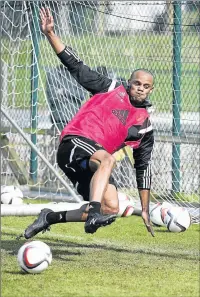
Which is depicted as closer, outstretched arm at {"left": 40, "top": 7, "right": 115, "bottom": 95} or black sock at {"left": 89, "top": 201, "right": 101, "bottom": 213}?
black sock at {"left": 89, "top": 201, "right": 101, "bottom": 213}

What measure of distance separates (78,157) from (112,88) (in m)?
0.70

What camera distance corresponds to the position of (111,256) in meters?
7.89

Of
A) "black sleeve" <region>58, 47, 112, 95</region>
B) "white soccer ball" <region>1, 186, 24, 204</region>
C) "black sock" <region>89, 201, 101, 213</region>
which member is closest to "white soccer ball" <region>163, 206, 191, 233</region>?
"black sleeve" <region>58, 47, 112, 95</region>

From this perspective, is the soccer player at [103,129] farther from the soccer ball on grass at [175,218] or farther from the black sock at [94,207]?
the soccer ball on grass at [175,218]

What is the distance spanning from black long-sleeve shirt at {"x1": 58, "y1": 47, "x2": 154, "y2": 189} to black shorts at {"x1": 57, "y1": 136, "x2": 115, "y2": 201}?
42 cm

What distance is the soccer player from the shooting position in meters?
7.47

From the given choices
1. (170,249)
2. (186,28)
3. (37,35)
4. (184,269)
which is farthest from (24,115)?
(184,269)

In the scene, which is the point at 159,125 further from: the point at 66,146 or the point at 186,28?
the point at 66,146

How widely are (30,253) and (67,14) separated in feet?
16.9

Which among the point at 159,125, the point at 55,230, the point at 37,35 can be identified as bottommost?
the point at 55,230

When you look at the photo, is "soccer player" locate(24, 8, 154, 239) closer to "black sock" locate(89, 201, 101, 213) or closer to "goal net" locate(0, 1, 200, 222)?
"black sock" locate(89, 201, 101, 213)

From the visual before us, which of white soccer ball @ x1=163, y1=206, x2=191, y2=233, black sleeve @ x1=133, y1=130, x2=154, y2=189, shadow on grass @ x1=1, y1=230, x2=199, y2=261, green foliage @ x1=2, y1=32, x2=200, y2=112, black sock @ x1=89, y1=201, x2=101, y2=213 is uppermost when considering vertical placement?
green foliage @ x1=2, y1=32, x2=200, y2=112

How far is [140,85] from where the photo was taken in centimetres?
755

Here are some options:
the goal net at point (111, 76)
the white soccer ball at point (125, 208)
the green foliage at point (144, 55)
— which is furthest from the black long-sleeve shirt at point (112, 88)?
the green foliage at point (144, 55)
